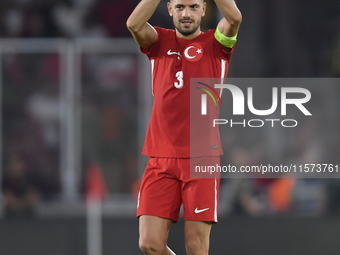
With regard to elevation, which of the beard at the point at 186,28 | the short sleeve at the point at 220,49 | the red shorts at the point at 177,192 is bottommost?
the red shorts at the point at 177,192

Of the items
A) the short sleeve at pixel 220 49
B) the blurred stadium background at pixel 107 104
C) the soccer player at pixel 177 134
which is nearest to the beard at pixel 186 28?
the soccer player at pixel 177 134

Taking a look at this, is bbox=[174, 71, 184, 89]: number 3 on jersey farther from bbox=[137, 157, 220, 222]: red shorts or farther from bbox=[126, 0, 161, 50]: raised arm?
bbox=[137, 157, 220, 222]: red shorts

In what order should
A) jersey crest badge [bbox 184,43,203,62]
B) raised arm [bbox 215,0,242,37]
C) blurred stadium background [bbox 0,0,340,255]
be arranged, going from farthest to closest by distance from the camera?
blurred stadium background [bbox 0,0,340,255]
jersey crest badge [bbox 184,43,203,62]
raised arm [bbox 215,0,242,37]

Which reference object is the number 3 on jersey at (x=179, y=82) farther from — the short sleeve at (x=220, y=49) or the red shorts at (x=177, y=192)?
the red shorts at (x=177, y=192)

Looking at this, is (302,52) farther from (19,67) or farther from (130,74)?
(19,67)

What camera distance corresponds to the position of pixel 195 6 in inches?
115

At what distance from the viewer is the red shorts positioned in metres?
2.88

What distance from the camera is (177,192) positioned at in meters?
2.95

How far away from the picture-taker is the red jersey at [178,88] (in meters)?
2.93

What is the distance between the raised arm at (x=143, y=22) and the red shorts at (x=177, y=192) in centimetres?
74

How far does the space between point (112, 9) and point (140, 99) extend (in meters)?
1.38

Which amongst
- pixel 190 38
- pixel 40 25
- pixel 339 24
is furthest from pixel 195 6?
pixel 40 25

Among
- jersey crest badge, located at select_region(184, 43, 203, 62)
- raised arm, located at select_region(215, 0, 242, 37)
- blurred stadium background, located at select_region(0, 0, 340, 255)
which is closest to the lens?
raised arm, located at select_region(215, 0, 242, 37)

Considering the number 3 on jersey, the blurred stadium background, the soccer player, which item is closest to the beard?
the soccer player
